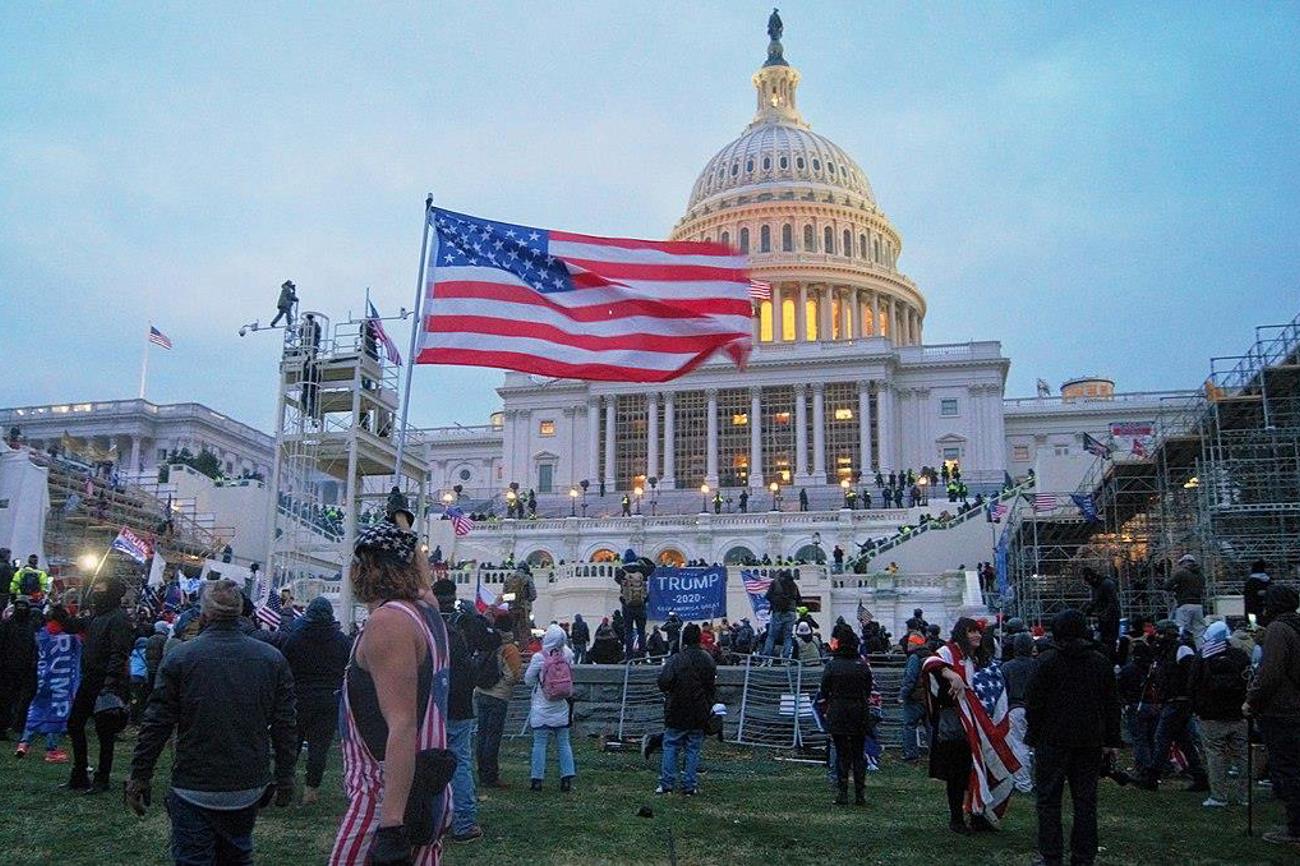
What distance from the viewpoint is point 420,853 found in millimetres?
5086

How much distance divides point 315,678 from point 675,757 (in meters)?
3.99

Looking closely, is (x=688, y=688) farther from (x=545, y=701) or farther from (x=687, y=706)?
(x=545, y=701)

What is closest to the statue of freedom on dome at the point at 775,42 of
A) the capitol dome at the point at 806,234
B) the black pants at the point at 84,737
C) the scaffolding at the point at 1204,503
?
the capitol dome at the point at 806,234

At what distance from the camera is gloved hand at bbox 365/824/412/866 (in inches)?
188

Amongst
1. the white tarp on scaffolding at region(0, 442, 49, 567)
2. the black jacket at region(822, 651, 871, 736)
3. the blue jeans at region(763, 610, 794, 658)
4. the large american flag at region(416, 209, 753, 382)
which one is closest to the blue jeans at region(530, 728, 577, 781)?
the black jacket at region(822, 651, 871, 736)

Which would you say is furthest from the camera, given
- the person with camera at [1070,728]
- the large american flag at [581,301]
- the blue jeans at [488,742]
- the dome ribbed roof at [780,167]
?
the dome ribbed roof at [780,167]

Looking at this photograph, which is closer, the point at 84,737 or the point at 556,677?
the point at 84,737

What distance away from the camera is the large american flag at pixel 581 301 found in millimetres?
15672

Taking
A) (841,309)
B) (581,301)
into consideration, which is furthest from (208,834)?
(841,309)

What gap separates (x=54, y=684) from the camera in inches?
564

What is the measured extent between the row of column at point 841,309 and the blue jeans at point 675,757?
86.2 m

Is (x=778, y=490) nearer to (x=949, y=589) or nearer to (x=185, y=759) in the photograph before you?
(x=949, y=589)

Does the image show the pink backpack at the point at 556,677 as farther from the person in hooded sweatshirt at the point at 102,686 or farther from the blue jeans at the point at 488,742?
the person in hooded sweatshirt at the point at 102,686

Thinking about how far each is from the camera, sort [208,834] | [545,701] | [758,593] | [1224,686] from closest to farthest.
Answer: [208,834] → [1224,686] → [545,701] → [758,593]
